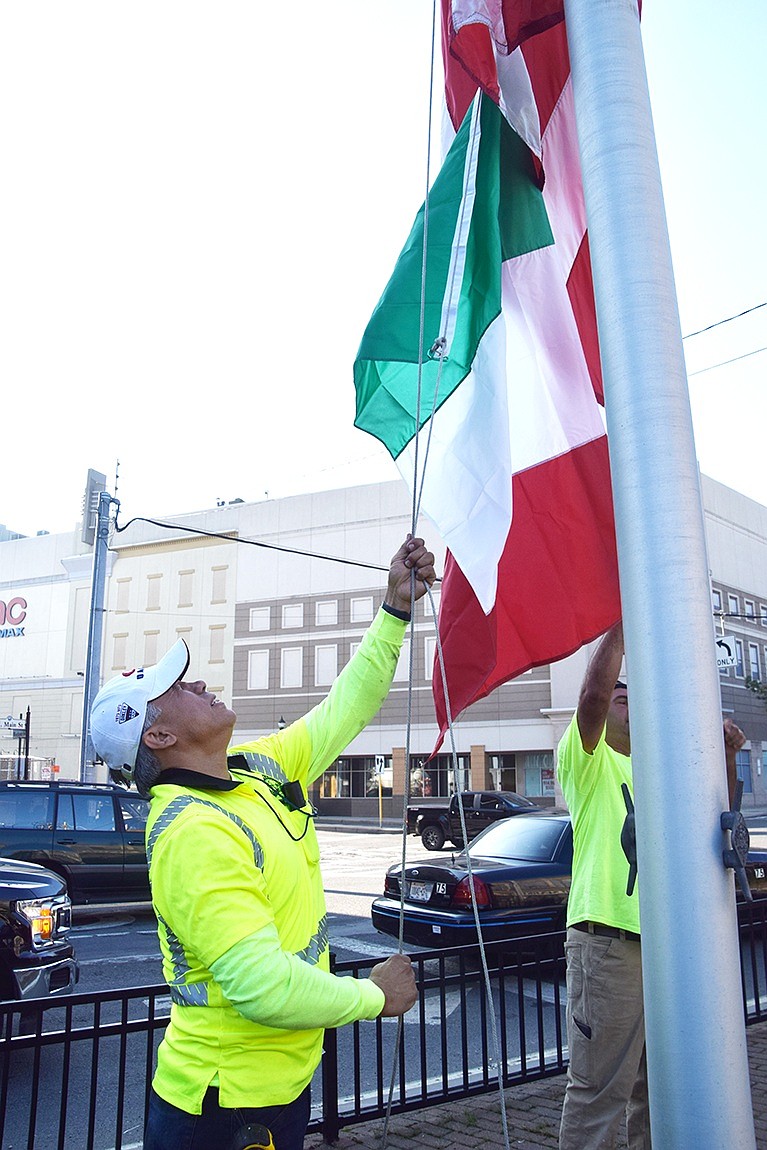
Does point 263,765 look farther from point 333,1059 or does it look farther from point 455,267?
point 333,1059

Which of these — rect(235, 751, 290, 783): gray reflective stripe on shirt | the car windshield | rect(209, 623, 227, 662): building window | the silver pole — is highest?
rect(209, 623, 227, 662): building window

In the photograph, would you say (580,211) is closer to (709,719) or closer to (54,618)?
(709,719)

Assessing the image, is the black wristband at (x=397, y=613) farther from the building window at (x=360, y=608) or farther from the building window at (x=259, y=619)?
the building window at (x=259, y=619)

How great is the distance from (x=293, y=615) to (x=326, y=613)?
6.22 feet

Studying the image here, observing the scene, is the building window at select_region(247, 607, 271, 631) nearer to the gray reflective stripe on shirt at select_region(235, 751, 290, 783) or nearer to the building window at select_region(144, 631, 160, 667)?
the building window at select_region(144, 631, 160, 667)

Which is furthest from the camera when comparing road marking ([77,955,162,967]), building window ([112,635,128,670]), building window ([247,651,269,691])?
building window ([112,635,128,670])

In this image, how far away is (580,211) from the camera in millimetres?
3572

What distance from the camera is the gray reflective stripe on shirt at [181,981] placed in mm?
2213

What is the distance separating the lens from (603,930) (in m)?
3.82

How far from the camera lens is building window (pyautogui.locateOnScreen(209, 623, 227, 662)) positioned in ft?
159

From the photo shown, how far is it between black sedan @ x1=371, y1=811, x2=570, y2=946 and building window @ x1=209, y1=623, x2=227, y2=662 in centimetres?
Answer: 3950

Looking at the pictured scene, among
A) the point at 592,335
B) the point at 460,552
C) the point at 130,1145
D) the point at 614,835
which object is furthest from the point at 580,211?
the point at 130,1145

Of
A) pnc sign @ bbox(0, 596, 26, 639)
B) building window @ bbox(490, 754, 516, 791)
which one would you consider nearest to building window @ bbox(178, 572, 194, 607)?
pnc sign @ bbox(0, 596, 26, 639)

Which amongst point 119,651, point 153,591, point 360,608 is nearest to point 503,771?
point 360,608
